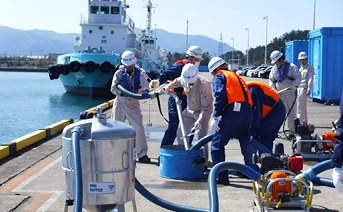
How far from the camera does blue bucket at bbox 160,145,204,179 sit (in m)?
6.10

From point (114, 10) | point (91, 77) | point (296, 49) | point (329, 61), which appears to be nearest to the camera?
point (329, 61)

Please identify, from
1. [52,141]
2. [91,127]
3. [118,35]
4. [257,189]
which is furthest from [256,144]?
[118,35]

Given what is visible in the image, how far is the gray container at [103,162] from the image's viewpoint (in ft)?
11.8

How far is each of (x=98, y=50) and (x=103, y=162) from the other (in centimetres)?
2989

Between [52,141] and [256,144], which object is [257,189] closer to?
[256,144]

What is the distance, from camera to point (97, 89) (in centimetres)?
3253

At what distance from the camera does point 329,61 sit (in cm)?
1736

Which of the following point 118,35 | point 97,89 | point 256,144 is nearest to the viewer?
point 256,144

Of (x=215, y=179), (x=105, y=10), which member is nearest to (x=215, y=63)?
(x=215, y=179)

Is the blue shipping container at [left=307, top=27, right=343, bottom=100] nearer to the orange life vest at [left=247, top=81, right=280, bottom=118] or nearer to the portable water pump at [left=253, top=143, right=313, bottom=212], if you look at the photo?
the orange life vest at [left=247, top=81, right=280, bottom=118]

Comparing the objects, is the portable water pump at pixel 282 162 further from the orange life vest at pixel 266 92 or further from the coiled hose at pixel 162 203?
the orange life vest at pixel 266 92

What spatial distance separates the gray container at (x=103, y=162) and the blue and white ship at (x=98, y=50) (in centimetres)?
2676

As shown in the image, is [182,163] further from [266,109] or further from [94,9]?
[94,9]

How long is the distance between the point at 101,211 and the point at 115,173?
0.38m
